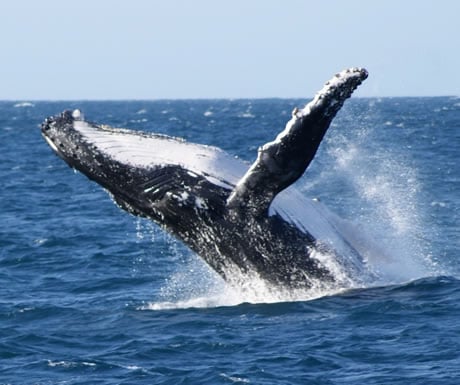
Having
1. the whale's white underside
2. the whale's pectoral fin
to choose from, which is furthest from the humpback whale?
the whale's pectoral fin

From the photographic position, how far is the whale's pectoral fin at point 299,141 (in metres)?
11.3

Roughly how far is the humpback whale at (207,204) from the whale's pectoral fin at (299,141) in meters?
0.40

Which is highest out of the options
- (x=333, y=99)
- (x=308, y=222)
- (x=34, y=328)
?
(x=333, y=99)

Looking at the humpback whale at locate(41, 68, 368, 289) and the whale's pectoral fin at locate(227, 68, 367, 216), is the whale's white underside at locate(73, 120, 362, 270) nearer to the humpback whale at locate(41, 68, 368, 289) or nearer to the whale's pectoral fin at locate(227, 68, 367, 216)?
the humpback whale at locate(41, 68, 368, 289)

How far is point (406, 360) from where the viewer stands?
10688 millimetres

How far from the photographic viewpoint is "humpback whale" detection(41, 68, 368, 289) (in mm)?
12406

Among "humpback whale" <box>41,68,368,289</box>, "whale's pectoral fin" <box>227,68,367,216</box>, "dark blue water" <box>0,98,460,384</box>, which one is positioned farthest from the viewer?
"humpback whale" <box>41,68,368,289</box>

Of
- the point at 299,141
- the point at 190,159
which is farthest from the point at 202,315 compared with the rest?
the point at 299,141

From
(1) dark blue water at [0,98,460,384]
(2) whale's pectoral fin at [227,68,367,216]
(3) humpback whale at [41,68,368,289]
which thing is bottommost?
(1) dark blue water at [0,98,460,384]

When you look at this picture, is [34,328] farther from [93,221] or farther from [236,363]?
[93,221]

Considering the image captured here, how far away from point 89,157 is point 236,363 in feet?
9.78

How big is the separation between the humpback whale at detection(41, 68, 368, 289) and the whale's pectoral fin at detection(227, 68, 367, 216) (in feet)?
1.32

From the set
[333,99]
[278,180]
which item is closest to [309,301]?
[278,180]

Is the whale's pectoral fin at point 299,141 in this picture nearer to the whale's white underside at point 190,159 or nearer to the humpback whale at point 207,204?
the humpback whale at point 207,204
